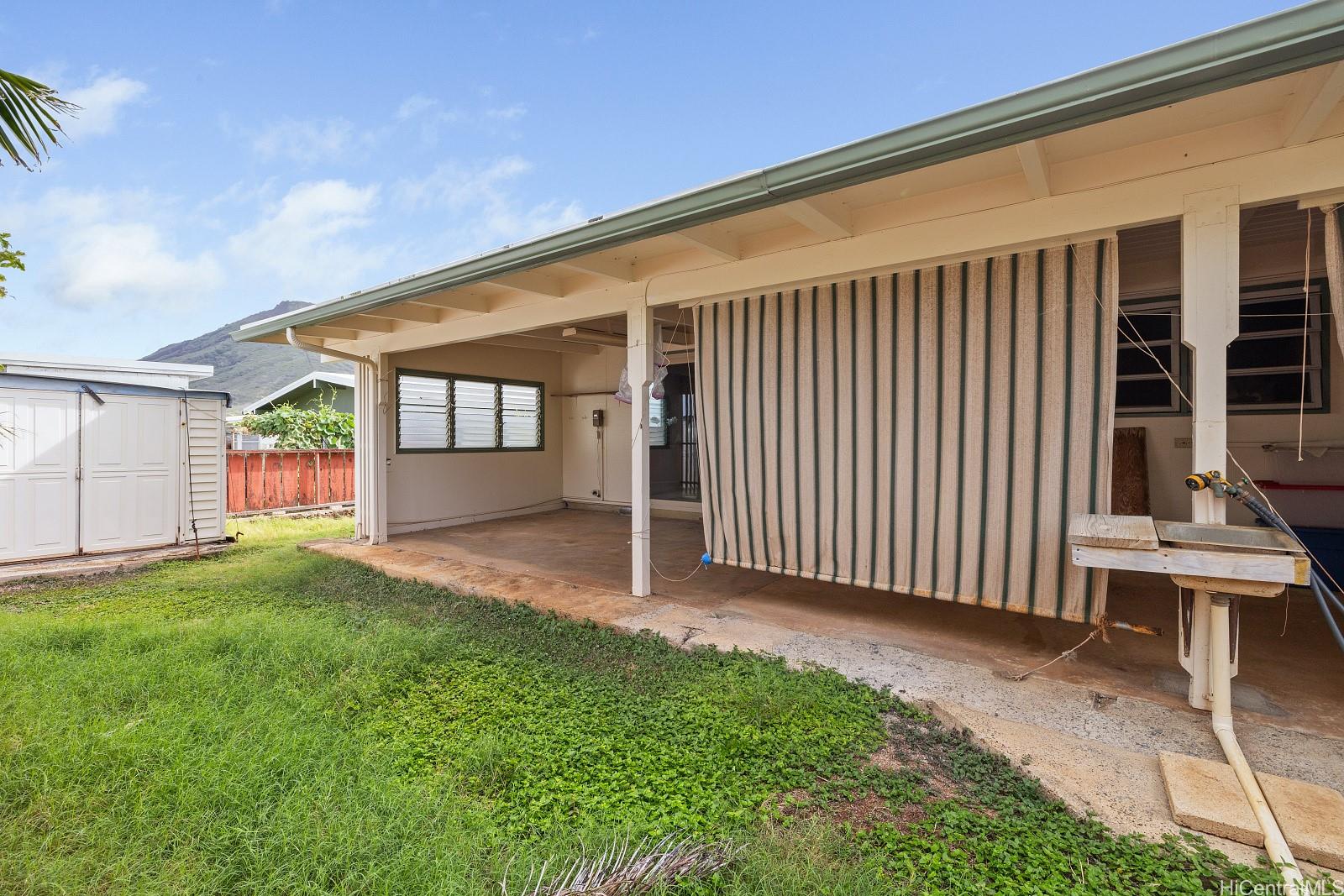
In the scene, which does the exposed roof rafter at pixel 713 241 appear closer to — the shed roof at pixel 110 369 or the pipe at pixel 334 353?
the pipe at pixel 334 353

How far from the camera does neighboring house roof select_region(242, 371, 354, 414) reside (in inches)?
537

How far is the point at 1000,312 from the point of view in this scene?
317 cm

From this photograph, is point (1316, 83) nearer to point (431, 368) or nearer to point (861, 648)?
point (861, 648)

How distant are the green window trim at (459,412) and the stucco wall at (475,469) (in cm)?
8

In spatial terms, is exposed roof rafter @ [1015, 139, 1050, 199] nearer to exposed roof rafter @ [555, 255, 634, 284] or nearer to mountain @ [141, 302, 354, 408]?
exposed roof rafter @ [555, 255, 634, 284]

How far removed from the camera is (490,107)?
802 inches

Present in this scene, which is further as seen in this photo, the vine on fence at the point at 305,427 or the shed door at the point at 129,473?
the vine on fence at the point at 305,427

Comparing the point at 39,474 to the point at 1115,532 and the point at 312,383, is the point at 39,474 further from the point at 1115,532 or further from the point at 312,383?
the point at 312,383

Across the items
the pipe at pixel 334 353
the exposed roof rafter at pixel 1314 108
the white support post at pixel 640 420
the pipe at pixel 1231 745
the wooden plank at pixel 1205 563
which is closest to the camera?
the pipe at pixel 1231 745

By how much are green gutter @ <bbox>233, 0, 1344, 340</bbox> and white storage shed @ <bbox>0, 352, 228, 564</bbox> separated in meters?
5.54

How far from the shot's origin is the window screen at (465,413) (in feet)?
25.1

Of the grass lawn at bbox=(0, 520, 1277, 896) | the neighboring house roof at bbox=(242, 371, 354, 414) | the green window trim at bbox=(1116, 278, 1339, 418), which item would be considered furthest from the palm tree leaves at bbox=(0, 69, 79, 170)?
the neighboring house roof at bbox=(242, 371, 354, 414)

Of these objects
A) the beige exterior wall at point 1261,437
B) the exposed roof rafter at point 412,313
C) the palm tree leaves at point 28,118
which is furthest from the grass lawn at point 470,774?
the beige exterior wall at point 1261,437

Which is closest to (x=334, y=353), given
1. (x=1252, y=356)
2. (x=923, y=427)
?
(x=923, y=427)
